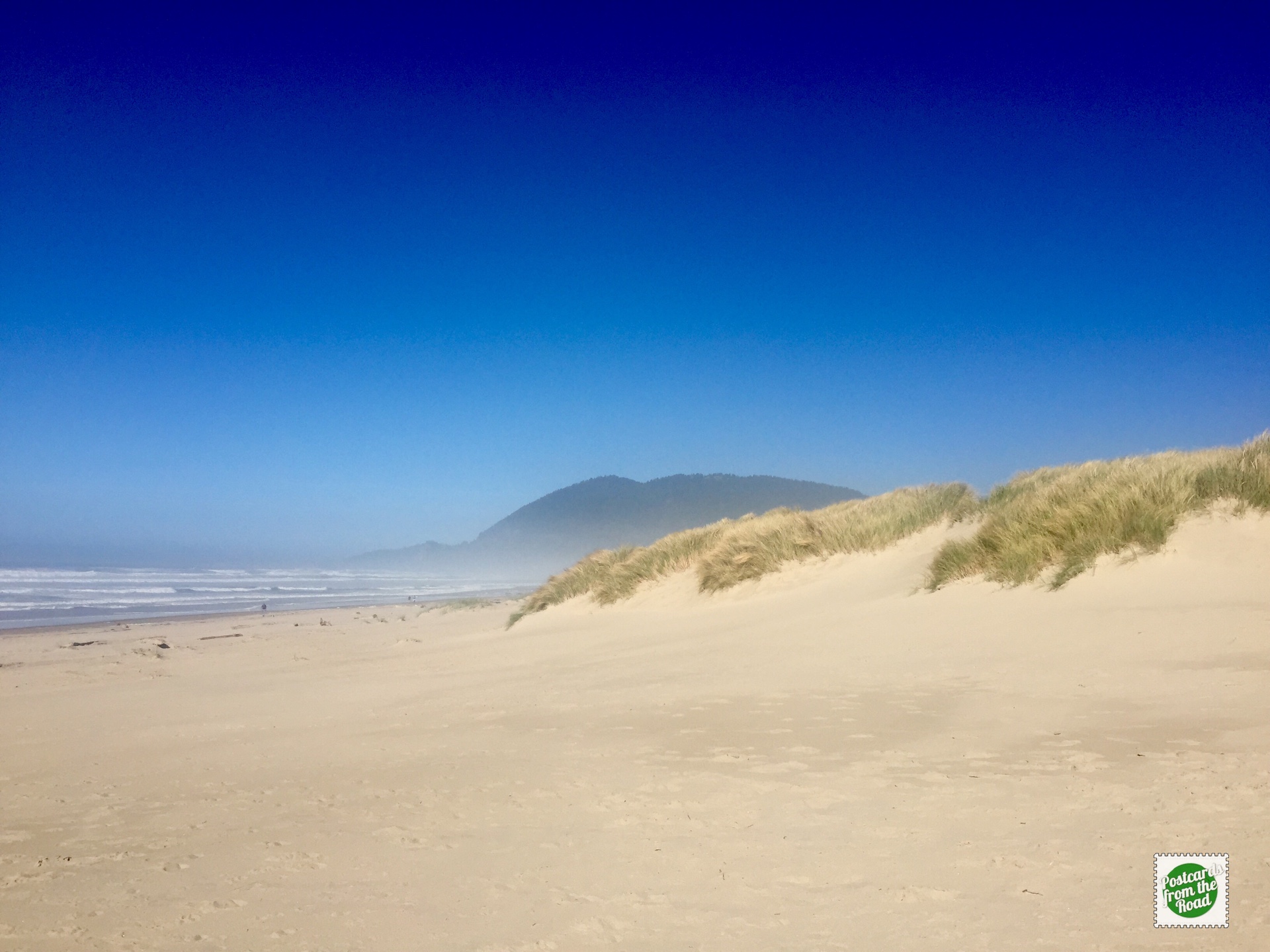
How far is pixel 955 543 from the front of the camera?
9.75m

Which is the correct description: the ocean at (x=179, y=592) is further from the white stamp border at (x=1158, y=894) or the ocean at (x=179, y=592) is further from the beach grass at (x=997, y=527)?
the white stamp border at (x=1158, y=894)

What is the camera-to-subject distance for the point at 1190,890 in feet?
8.52

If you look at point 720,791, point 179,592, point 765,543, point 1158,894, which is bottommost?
point 179,592

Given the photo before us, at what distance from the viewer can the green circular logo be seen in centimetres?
246

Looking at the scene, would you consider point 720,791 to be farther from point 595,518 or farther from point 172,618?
point 595,518

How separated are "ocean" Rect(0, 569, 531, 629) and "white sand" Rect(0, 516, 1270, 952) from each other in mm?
16248

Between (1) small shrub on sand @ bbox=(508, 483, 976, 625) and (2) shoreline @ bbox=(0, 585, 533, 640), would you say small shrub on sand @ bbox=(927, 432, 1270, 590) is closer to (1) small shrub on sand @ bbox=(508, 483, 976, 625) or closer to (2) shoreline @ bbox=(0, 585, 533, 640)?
(1) small shrub on sand @ bbox=(508, 483, 976, 625)

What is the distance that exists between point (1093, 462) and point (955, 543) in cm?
559

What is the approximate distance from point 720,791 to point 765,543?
9.76 m

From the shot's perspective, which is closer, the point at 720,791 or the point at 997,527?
the point at 720,791

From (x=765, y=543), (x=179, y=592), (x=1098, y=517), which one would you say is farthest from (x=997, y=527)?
(x=179, y=592)

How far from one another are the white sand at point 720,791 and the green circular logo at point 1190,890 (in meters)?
0.08

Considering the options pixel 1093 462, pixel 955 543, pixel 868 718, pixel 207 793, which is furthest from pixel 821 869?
pixel 1093 462

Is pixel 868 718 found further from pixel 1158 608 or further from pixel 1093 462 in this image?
pixel 1093 462
